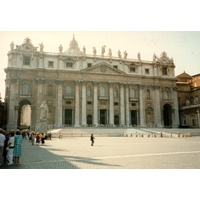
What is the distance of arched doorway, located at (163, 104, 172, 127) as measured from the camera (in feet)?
179

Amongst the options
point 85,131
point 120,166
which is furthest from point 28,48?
point 120,166

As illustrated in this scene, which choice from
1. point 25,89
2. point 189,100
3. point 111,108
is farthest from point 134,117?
point 25,89

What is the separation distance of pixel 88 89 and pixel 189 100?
28503 mm

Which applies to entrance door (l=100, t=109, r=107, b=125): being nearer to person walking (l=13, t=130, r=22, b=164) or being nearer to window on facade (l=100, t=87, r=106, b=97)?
window on facade (l=100, t=87, r=106, b=97)

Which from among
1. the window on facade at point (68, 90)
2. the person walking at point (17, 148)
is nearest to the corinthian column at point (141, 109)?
the window on facade at point (68, 90)

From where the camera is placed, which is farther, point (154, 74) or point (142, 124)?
point (154, 74)

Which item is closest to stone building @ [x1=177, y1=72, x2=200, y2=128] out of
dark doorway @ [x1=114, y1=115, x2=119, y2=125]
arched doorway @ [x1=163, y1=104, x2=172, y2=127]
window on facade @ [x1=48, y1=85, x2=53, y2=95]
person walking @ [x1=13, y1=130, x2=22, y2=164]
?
arched doorway @ [x1=163, y1=104, x2=172, y2=127]

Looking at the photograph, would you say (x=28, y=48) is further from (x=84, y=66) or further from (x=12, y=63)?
(x=84, y=66)

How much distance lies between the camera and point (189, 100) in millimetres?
59938

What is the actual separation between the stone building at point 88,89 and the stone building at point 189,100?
9.86 feet

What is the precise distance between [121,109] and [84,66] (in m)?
12.5

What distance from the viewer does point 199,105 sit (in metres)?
49.6

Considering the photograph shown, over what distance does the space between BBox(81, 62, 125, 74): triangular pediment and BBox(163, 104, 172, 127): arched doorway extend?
15042mm

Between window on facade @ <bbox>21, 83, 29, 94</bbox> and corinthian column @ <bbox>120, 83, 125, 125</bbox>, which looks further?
corinthian column @ <bbox>120, 83, 125, 125</bbox>
